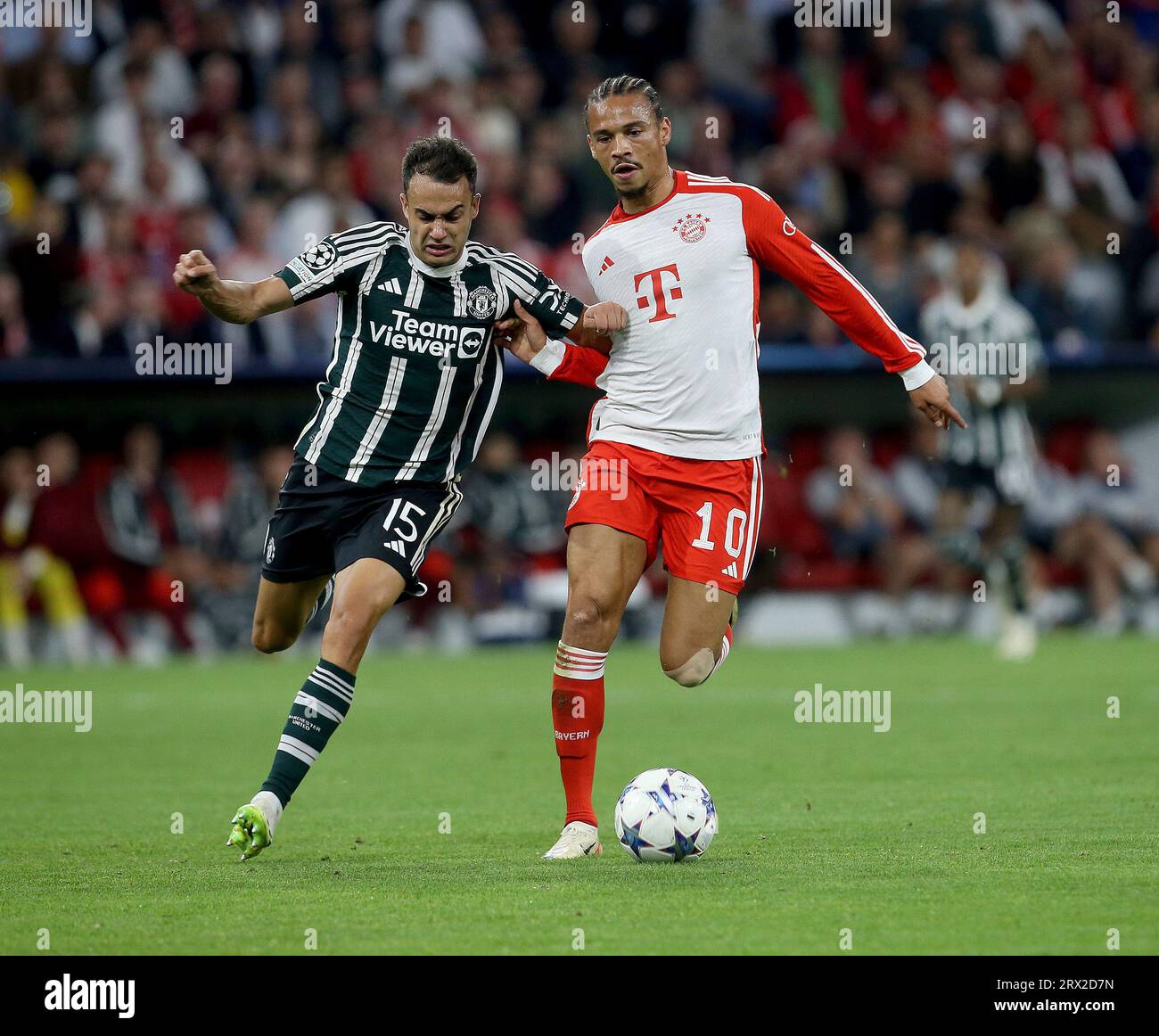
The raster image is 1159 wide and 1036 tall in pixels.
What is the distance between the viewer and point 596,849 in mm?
6785

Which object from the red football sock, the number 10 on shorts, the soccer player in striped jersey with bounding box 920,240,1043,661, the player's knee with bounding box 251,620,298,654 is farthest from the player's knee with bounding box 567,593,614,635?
the soccer player in striped jersey with bounding box 920,240,1043,661

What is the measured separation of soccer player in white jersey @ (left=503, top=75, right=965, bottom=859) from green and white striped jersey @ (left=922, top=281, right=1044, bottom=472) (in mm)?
8641

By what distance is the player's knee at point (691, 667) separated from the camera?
23.0ft

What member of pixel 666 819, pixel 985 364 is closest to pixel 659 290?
pixel 666 819

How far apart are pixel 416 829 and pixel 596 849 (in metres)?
0.98

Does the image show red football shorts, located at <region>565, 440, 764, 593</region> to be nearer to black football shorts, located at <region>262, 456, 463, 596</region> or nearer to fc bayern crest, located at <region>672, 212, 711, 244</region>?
black football shorts, located at <region>262, 456, 463, 596</region>

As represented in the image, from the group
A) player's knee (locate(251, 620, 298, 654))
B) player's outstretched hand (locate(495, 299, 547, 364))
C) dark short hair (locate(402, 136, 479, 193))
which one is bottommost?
player's knee (locate(251, 620, 298, 654))

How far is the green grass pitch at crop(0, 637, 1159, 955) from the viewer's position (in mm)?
5215

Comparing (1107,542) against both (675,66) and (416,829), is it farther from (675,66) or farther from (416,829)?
(416,829)

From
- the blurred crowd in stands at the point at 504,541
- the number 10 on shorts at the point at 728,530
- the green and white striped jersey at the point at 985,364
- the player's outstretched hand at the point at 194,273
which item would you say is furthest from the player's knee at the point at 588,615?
the blurred crowd in stands at the point at 504,541

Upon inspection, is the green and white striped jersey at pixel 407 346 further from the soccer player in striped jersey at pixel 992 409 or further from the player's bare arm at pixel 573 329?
the soccer player in striped jersey at pixel 992 409

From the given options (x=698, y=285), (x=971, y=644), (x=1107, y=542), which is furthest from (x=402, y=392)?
(x=1107, y=542)

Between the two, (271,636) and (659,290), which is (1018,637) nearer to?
(659,290)

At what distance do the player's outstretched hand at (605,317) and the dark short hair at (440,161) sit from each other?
2.15 ft
